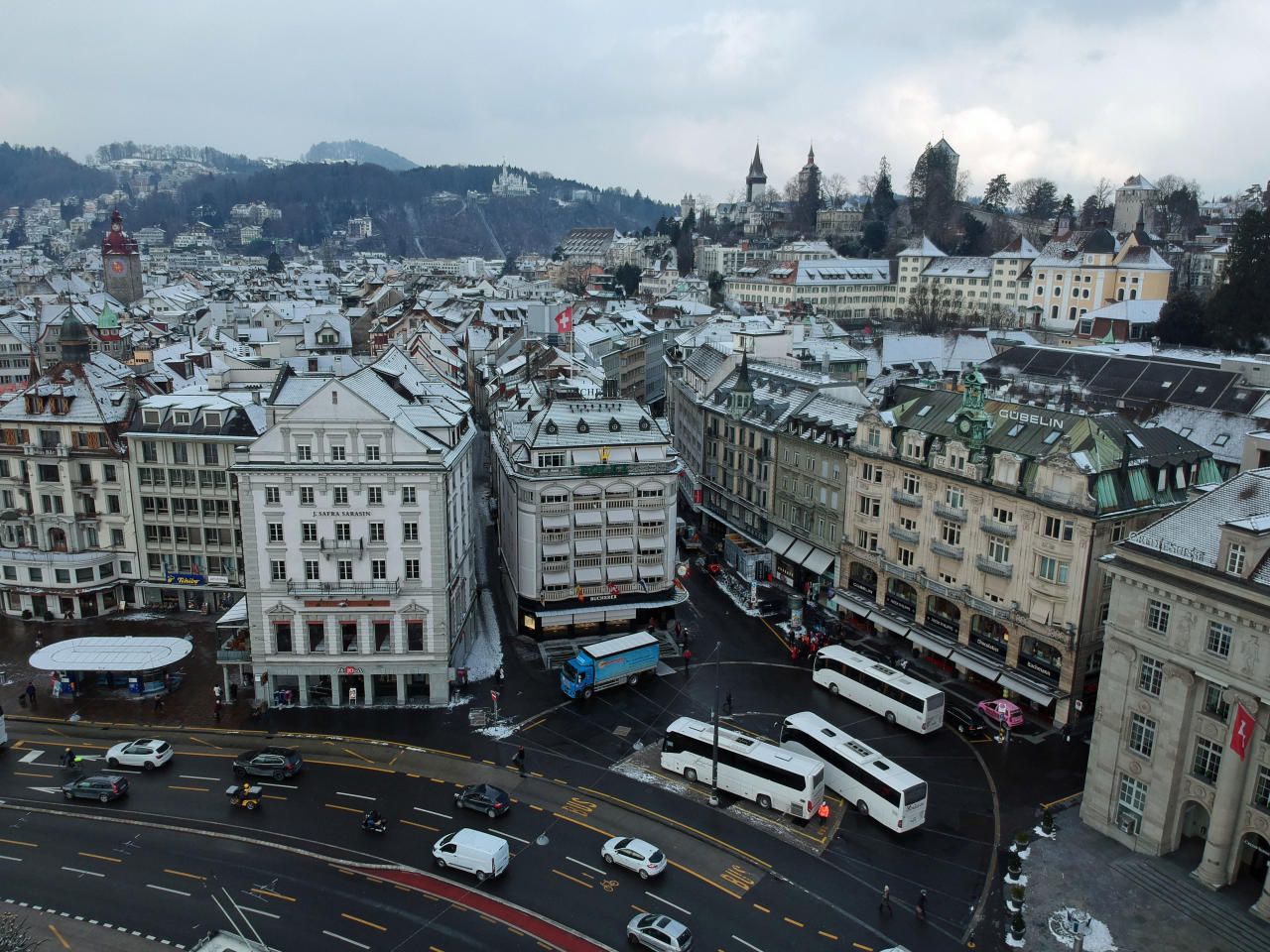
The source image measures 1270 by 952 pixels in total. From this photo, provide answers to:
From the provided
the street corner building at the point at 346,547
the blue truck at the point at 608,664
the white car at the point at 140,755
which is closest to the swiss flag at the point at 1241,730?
the blue truck at the point at 608,664

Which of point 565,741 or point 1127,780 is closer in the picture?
point 1127,780

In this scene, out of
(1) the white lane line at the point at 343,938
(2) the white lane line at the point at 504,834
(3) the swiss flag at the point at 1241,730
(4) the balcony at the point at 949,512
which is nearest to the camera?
(1) the white lane line at the point at 343,938

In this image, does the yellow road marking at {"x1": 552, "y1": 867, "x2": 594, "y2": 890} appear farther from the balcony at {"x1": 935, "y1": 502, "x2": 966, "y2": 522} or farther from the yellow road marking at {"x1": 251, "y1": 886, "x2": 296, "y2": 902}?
the balcony at {"x1": 935, "y1": 502, "x2": 966, "y2": 522}

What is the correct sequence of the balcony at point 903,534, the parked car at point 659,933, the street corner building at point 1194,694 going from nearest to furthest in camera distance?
the parked car at point 659,933, the street corner building at point 1194,694, the balcony at point 903,534

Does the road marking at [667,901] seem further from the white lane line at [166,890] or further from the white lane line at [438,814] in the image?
the white lane line at [166,890]

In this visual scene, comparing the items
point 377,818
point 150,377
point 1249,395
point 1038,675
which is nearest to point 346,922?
point 377,818

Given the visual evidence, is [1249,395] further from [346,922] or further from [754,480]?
[346,922]
